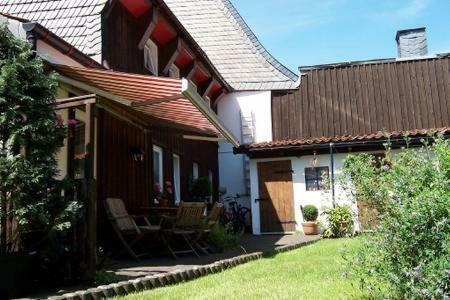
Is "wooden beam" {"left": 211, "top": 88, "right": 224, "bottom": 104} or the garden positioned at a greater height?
"wooden beam" {"left": 211, "top": 88, "right": 224, "bottom": 104}

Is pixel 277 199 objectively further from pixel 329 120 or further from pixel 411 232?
pixel 411 232

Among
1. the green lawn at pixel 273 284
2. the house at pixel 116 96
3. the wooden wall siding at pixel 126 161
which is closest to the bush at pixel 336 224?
the house at pixel 116 96

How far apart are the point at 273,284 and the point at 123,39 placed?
6610mm

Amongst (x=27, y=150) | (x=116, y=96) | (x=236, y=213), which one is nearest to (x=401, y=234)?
(x=27, y=150)

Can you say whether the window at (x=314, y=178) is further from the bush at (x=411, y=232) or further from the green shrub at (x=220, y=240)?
the bush at (x=411, y=232)

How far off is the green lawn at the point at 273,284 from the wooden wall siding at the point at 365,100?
36.4 ft

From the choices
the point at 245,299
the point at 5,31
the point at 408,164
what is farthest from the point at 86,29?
the point at 408,164

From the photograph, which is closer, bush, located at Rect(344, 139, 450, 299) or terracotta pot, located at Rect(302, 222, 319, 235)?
bush, located at Rect(344, 139, 450, 299)

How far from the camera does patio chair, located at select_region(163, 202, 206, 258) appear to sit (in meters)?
8.34

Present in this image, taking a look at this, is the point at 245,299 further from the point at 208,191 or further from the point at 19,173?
the point at 208,191

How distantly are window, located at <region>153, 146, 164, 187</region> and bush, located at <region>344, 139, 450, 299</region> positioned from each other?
28.6 feet

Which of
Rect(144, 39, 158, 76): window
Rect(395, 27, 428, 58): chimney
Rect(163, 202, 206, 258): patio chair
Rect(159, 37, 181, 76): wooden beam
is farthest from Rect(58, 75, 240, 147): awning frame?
Rect(395, 27, 428, 58): chimney

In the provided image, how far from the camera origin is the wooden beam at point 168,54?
13.0m

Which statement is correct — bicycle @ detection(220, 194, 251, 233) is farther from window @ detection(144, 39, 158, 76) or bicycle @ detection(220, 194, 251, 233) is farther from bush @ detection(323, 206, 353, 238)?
window @ detection(144, 39, 158, 76)
